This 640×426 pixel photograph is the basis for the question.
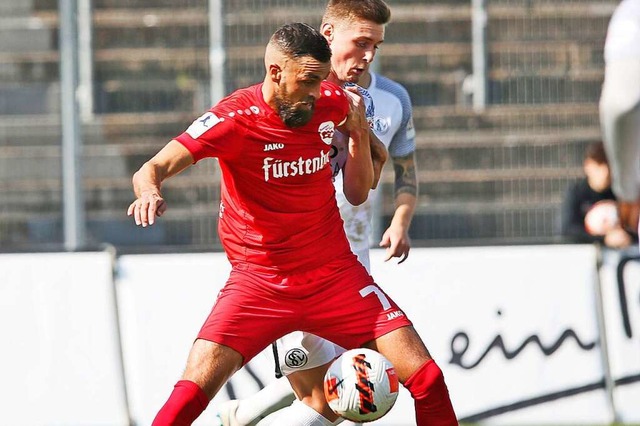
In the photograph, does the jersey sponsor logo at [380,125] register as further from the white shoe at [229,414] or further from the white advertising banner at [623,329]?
the white advertising banner at [623,329]

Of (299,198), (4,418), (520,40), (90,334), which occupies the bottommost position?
(4,418)

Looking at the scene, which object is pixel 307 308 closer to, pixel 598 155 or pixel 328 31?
pixel 328 31

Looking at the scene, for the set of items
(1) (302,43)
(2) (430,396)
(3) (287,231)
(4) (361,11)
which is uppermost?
(4) (361,11)

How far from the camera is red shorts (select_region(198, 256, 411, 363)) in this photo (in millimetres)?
5375

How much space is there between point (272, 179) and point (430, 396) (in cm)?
109

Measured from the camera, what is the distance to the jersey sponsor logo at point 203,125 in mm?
5148

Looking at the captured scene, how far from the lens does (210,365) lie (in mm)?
5176

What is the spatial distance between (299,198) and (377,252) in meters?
2.81

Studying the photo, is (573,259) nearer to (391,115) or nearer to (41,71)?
(391,115)

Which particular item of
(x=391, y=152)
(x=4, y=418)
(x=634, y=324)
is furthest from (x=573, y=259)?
(x=4, y=418)

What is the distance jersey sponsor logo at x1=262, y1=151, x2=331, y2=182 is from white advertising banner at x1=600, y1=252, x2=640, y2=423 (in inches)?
135

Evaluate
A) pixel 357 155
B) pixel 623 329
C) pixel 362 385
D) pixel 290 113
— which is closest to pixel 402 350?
pixel 362 385

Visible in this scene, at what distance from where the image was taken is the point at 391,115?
636cm

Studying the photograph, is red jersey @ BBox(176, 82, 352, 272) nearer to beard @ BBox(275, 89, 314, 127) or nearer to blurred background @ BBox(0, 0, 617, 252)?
beard @ BBox(275, 89, 314, 127)
